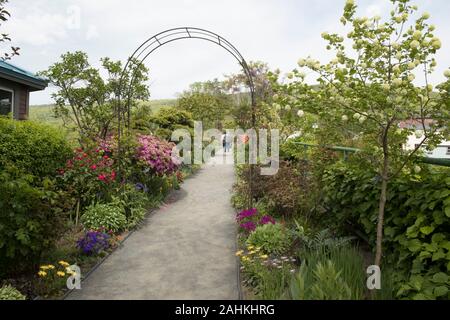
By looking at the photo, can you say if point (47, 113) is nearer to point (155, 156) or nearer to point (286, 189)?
point (155, 156)

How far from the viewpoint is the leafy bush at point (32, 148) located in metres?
5.78

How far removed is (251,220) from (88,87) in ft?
25.1

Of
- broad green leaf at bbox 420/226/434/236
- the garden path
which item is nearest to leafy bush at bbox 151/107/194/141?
the garden path

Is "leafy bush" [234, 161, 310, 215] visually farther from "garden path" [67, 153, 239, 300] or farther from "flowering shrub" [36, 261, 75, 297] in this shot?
"flowering shrub" [36, 261, 75, 297]

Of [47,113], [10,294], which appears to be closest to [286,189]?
[10,294]

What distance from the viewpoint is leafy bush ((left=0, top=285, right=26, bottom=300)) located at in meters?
3.25

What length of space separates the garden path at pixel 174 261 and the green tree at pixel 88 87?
170 inches

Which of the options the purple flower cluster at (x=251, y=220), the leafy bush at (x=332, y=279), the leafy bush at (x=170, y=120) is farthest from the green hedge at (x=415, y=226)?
the leafy bush at (x=170, y=120)

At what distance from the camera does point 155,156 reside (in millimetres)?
7965
